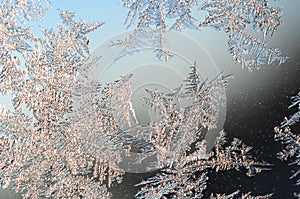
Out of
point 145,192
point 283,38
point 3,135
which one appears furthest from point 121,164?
point 283,38

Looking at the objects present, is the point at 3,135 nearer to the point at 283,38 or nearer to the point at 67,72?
the point at 67,72

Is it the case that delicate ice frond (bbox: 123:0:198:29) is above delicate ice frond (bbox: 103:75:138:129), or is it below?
above

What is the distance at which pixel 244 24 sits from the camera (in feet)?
1.74

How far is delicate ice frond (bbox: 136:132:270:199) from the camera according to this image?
529 mm

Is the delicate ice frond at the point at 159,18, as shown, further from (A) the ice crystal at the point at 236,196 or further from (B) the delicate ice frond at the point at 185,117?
(A) the ice crystal at the point at 236,196

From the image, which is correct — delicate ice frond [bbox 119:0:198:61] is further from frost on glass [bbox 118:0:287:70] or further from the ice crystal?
the ice crystal

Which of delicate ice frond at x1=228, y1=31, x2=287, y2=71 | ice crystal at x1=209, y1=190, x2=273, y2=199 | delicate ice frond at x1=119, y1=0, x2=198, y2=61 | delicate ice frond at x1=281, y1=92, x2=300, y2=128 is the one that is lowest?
ice crystal at x1=209, y1=190, x2=273, y2=199

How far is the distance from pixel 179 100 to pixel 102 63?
11cm

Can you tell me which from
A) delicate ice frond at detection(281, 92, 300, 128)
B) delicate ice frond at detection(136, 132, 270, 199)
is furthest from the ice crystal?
delicate ice frond at detection(281, 92, 300, 128)

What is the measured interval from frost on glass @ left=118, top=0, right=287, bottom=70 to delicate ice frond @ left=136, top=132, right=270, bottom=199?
12 centimetres

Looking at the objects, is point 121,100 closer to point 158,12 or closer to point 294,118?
point 158,12

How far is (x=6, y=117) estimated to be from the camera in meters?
0.51

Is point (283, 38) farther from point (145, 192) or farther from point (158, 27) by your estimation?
point (145, 192)

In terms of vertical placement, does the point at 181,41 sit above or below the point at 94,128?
above
